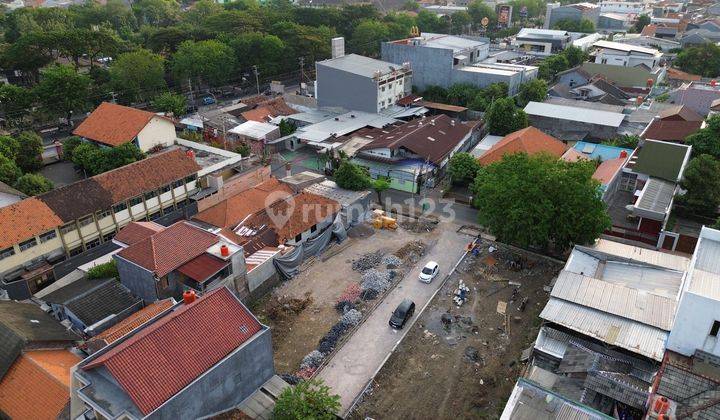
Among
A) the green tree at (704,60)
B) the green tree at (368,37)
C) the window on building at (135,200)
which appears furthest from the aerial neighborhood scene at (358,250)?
the green tree at (368,37)

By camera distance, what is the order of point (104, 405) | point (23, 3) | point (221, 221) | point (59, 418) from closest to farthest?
point (104, 405) < point (59, 418) < point (221, 221) < point (23, 3)

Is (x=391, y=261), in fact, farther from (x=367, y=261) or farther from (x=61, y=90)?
(x=61, y=90)

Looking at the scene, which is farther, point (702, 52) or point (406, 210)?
point (702, 52)

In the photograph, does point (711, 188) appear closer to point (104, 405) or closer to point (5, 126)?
point (104, 405)

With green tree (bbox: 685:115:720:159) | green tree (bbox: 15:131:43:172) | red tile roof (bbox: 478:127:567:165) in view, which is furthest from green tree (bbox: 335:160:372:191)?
green tree (bbox: 15:131:43:172)

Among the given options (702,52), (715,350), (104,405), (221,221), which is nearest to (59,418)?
(104,405)

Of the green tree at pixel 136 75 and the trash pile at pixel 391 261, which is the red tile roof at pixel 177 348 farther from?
the green tree at pixel 136 75

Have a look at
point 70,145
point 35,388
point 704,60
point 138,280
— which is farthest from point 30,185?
point 704,60
